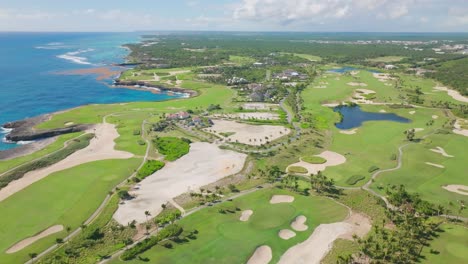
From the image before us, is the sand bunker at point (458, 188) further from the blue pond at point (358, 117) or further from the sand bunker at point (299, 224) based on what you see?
the blue pond at point (358, 117)

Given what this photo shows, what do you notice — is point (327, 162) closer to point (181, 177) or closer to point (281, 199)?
point (281, 199)

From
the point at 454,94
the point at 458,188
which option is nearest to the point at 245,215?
the point at 458,188

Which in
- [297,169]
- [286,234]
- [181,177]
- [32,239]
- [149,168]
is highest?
[297,169]

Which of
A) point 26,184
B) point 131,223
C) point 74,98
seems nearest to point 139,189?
point 131,223

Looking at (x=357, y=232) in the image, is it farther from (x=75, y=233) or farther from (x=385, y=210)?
(x=75, y=233)

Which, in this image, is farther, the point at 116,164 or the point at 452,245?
the point at 116,164

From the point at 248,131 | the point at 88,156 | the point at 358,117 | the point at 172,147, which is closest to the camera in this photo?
the point at 88,156
